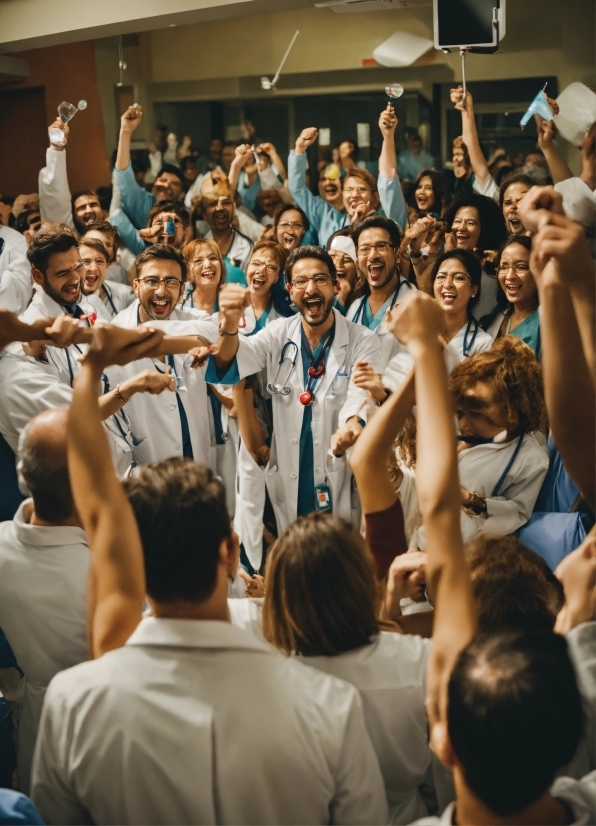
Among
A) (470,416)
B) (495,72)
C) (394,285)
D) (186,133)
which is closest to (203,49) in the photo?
(186,133)

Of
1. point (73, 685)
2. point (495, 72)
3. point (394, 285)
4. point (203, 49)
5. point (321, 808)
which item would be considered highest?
point (203, 49)

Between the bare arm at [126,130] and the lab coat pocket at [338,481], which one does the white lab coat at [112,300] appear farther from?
the lab coat pocket at [338,481]

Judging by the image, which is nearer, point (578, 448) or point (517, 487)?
point (578, 448)

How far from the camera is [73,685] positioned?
1.01m

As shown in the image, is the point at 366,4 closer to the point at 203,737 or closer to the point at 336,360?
the point at 336,360

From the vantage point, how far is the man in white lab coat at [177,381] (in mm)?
2721

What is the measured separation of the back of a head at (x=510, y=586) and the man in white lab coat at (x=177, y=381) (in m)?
1.53

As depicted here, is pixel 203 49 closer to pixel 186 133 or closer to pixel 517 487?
pixel 186 133

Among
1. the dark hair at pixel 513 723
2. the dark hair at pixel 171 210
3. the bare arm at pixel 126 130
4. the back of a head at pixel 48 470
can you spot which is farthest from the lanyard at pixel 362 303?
the dark hair at pixel 513 723

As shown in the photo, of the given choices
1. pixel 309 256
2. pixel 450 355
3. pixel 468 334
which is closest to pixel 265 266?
pixel 309 256

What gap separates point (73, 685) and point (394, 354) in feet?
7.35

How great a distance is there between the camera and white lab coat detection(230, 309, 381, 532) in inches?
110

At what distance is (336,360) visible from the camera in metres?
2.83

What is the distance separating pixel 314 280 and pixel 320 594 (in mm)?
1790
